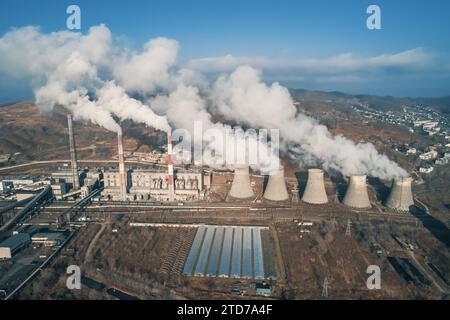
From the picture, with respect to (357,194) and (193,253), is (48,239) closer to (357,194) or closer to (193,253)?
(193,253)

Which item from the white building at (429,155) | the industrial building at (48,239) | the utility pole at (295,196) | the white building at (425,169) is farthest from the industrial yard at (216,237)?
the white building at (429,155)

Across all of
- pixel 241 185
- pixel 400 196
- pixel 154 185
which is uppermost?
pixel 241 185

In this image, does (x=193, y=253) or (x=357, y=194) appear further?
(x=357, y=194)

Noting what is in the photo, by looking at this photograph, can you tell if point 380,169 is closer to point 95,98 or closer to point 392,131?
point 95,98

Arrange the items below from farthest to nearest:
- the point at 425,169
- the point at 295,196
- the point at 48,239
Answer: the point at 425,169
the point at 295,196
the point at 48,239

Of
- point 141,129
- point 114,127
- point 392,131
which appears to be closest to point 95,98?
point 114,127

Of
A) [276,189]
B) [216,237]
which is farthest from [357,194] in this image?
[216,237]

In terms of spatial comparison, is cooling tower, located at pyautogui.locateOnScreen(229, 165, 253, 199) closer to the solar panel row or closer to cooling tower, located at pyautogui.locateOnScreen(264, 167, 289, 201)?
cooling tower, located at pyautogui.locateOnScreen(264, 167, 289, 201)
